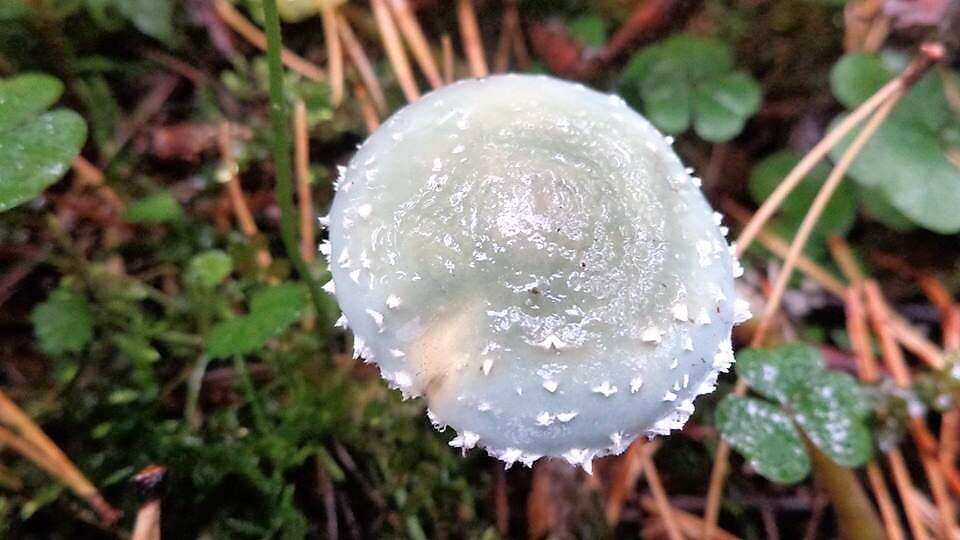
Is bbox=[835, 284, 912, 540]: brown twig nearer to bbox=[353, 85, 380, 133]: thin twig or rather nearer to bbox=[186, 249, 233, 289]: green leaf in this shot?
bbox=[353, 85, 380, 133]: thin twig

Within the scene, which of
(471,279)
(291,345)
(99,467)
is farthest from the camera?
(291,345)

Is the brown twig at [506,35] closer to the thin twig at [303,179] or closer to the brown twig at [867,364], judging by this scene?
the thin twig at [303,179]

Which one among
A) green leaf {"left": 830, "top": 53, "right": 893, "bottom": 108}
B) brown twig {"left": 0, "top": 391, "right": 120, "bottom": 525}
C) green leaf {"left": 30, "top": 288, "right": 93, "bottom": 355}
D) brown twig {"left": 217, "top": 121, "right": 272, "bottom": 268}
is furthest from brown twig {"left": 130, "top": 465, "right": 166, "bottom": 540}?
green leaf {"left": 830, "top": 53, "right": 893, "bottom": 108}

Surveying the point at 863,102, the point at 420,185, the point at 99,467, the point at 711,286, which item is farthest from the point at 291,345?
the point at 863,102

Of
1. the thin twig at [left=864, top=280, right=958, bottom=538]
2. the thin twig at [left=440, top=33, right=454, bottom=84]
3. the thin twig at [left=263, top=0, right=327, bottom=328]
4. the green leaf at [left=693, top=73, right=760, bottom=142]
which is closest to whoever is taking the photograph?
the thin twig at [left=263, top=0, right=327, bottom=328]

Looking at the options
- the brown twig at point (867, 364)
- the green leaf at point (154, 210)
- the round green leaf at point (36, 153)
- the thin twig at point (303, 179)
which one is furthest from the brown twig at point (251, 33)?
the brown twig at point (867, 364)

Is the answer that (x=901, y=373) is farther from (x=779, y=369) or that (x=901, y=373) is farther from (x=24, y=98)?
(x=24, y=98)

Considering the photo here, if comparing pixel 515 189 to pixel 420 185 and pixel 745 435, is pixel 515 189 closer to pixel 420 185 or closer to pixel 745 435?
pixel 420 185
